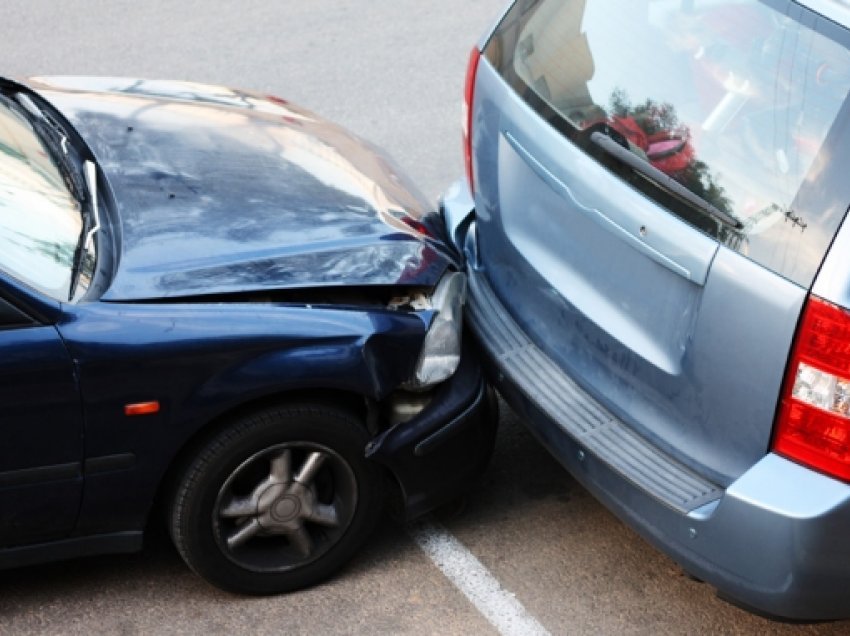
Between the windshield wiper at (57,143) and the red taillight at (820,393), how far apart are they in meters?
2.12

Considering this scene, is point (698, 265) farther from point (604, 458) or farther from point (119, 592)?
point (119, 592)

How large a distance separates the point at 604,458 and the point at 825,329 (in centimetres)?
74

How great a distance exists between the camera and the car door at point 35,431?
145 inches

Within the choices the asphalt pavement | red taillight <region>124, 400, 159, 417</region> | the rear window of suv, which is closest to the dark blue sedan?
red taillight <region>124, 400, 159, 417</region>

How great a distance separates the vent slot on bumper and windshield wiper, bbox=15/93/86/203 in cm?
125

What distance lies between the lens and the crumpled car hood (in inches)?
157

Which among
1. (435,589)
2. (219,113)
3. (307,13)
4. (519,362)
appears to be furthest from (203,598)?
(307,13)

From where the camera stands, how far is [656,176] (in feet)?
12.6

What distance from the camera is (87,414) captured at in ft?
12.3

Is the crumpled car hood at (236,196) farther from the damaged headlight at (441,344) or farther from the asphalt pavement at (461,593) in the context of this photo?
the asphalt pavement at (461,593)

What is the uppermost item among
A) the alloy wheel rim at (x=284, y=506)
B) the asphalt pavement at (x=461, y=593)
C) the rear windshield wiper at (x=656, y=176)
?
the rear windshield wiper at (x=656, y=176)

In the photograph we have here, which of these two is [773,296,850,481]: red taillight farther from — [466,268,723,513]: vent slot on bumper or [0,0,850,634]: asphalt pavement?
[0,0,850,634]: asphalt pavement

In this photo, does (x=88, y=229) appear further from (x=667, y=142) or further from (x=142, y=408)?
(x=667, y=142)

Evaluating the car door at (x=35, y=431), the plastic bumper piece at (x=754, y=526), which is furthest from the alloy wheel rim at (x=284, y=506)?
the plastic bumper piece at (x=754, y=526)
